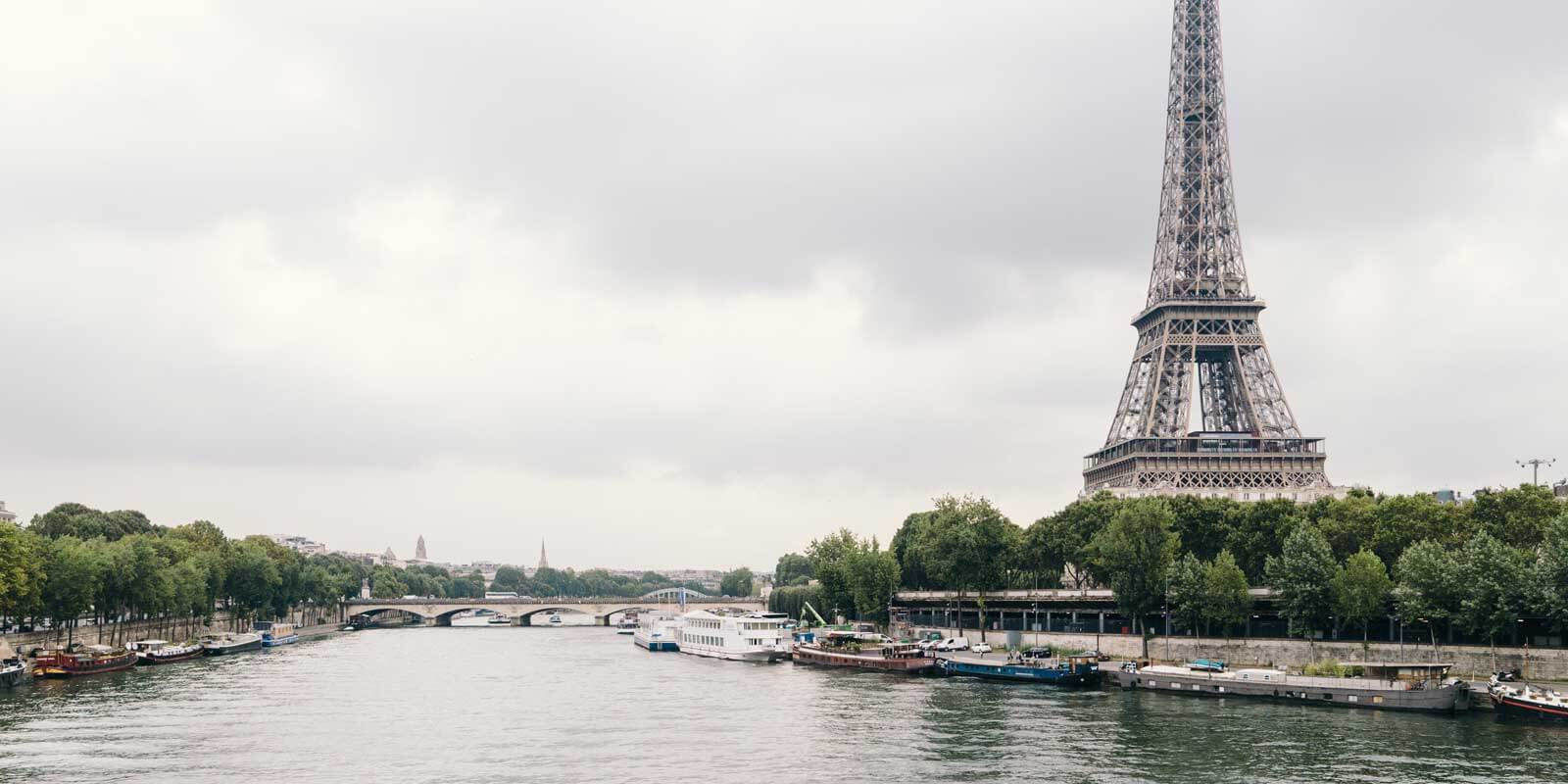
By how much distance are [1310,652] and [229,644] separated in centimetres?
11169

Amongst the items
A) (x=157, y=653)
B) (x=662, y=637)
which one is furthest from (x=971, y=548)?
(x=157, y=653)

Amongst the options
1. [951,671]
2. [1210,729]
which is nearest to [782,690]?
[951,671]

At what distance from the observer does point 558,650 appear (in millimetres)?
162625

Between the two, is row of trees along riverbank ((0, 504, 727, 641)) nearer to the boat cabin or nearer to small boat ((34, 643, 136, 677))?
small boat ((34, 643, 136, 677))

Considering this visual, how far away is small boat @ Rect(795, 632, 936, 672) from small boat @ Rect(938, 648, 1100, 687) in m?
2.74

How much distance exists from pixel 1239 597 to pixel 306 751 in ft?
231

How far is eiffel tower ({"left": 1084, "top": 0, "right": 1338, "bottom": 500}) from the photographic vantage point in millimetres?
146875

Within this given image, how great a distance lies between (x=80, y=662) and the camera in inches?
4183

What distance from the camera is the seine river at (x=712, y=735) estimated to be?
189 ft

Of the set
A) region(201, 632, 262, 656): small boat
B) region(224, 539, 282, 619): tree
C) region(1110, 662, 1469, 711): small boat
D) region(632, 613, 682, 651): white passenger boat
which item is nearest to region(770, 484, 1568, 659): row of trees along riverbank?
region(1110, 662, 1469, 711): small boat

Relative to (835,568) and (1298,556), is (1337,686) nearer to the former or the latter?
(1298,556)

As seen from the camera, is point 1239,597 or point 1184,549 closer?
point 1239,597

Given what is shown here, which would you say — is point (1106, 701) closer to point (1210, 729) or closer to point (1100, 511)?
point (1210, 729)

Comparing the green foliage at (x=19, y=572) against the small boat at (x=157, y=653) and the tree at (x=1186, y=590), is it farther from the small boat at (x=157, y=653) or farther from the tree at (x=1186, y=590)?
the tree at (x=1186, y=590)
